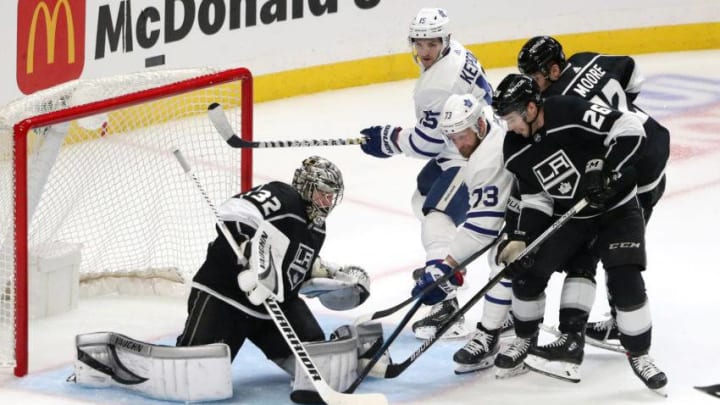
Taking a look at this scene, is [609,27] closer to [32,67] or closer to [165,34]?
[165,34]

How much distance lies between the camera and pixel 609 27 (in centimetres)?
877

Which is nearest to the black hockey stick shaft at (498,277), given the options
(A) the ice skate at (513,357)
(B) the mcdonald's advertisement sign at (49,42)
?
(A) the ice skate at (513,357)

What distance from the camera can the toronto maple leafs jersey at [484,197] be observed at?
459 centimetres

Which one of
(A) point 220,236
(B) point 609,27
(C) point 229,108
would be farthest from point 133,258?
(B) point 609,27

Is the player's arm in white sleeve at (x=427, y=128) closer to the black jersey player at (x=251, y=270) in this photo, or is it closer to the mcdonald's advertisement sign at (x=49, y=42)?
the black jersey player at (x=251, y=270)

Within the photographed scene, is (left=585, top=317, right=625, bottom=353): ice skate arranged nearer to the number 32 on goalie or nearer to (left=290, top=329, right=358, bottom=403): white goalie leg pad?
(left=290, top=329, right=358, bottom=403): white goalie leg pad

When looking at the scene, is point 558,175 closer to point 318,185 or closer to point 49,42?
point 318,185

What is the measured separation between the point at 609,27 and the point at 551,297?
11.6 feet

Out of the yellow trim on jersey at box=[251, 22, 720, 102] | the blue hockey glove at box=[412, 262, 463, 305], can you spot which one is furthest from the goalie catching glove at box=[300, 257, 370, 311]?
the yellow trim on jersey at box=[251, 22, 720, 102]

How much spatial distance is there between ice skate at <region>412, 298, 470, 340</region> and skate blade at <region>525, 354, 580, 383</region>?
1.64 ft

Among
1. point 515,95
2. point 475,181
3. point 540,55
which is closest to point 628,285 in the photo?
point 475,181

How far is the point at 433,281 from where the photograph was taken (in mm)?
4590

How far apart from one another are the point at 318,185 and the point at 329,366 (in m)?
0.52

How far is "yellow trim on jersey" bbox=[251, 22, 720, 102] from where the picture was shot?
27.0 feet
